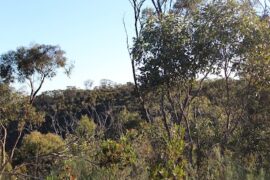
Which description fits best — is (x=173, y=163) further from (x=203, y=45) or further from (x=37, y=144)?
(x=37, y=144)

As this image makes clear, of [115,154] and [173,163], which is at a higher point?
[115,154]

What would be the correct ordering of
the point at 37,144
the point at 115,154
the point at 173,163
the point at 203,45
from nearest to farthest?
the point at 173,163 < the point at 115,154 < the point at 203,45 < the point at 37,144

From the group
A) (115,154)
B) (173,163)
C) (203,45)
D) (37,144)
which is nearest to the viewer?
(173,163)

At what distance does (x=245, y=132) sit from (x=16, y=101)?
9.20 m

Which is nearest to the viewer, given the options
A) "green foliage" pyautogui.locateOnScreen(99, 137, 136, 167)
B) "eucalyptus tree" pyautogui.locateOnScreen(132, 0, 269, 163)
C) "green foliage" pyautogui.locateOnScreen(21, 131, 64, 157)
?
"green foliage" pyautogui.locateOnScreen(99, 137, 136, 167)

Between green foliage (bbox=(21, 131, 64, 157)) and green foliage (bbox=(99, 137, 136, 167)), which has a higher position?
green foliage (bbox=(21, 131, 64, 157))

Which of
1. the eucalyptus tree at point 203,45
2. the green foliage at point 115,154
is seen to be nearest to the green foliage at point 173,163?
the green foliage at point 115,154

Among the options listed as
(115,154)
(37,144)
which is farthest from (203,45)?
(37,144)

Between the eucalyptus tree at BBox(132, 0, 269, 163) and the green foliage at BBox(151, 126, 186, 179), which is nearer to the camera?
the green foliage at BBox(151, 126, 186, 179)

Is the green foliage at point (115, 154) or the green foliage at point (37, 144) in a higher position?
the green foliage at point (37, 144)

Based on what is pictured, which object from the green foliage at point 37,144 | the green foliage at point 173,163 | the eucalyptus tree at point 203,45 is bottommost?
the green foliage at point 173,163

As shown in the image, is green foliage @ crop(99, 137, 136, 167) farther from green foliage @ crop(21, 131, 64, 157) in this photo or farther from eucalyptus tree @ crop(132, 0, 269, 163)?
green foliage @ crop(21, 131, 64, 157)

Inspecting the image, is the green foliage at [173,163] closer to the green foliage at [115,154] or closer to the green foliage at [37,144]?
the green foliage at [115,154]

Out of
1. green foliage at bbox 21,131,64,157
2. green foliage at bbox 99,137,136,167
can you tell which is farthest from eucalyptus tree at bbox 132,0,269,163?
green foliage at bbox 21,131,64,157
